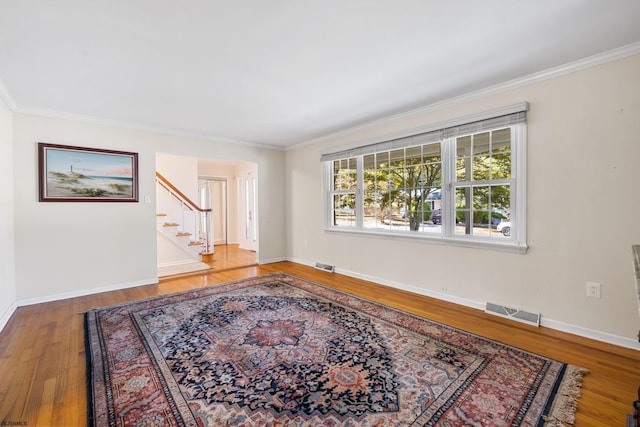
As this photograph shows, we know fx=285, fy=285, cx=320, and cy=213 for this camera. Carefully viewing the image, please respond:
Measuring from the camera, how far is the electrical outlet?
8.32 ft

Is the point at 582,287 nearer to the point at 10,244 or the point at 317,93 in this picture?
the point at 317,93

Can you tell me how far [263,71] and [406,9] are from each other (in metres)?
1.38

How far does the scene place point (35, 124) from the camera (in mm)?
3631

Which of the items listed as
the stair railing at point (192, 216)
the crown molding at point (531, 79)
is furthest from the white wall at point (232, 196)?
the crown molding at point (531, 79)

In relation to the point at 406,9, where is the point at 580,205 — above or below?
below

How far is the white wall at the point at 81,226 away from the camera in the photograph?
3570 millimetres

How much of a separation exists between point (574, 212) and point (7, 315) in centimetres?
592

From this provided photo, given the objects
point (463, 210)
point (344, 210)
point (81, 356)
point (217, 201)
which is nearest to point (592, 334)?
point (463, 210)

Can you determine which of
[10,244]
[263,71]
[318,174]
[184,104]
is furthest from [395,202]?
[10,244]

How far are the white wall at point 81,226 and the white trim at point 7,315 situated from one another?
6.6 inches

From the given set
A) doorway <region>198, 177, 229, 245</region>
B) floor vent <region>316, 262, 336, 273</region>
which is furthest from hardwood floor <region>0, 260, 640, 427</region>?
doorway <region>198, 177, 229, 245</region>

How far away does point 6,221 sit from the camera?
3.20 m

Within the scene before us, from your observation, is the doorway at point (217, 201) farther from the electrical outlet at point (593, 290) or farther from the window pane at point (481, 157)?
the electrical outlet at point (593, 290)

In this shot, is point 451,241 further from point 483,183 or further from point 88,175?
point 88,175
